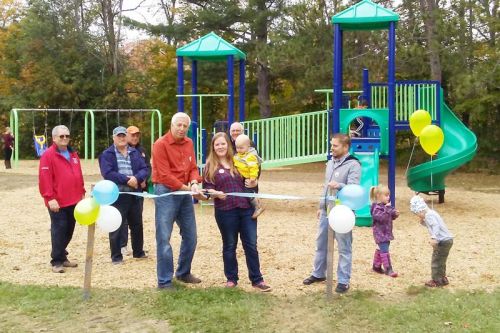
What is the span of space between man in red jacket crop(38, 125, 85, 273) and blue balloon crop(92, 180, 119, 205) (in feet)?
3.44

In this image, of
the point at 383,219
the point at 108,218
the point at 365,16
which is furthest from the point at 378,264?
the point at 365,16

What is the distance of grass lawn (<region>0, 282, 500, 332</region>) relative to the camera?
15.4 feet

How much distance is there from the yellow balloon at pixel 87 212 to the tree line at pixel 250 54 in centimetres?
1209

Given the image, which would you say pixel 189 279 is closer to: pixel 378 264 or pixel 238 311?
pixel 238 311

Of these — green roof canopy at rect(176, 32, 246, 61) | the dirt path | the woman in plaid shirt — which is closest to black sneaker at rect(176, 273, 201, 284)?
the dirt path

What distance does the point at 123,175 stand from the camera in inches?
273

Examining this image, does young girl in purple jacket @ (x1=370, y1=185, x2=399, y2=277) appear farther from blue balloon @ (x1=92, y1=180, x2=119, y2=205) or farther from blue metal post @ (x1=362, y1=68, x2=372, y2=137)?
blue metal post @ (x1=362, y1=68, x2=372, y2=137)

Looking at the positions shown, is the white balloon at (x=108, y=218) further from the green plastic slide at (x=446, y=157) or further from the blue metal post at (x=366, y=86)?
the blue metal post at (x=366, y=86)

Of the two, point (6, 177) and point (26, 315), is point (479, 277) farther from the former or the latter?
point (6, 177)

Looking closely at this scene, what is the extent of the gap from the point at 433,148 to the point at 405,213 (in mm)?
4284

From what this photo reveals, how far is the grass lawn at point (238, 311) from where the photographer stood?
4.70 m

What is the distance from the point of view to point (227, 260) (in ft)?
18.7

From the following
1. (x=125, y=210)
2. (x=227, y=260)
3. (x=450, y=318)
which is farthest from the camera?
(x=125, y=210)

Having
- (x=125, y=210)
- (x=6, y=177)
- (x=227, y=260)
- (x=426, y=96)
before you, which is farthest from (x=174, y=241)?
(x=6, y=177)
